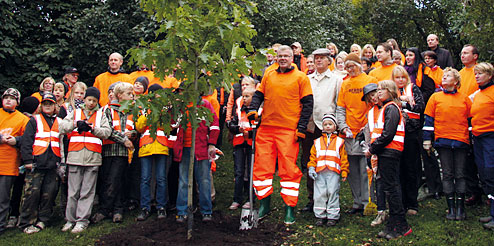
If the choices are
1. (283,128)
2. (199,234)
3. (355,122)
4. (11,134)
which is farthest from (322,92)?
(11,134)

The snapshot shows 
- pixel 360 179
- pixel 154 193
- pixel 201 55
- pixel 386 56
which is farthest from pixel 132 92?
pixel 386 56

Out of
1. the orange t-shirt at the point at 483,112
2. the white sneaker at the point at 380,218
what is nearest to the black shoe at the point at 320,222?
the white sneaker at the point at 380,218

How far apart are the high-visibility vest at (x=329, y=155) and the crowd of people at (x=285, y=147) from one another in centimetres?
2

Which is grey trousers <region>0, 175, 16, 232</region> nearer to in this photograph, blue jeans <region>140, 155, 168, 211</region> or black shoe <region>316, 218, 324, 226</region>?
blue jeans <region>140, 155, 168, 211</region>

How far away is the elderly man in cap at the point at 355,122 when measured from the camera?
6.57m

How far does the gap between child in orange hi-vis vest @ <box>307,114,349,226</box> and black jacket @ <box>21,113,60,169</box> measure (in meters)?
4.01

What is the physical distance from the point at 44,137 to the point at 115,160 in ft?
3.75

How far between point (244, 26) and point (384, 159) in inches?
99.2

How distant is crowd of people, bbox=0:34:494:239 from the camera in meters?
6.09

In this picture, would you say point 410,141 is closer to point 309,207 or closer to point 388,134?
point 388,134

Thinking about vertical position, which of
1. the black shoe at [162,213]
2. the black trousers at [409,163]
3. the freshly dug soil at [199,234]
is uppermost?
the black trousers at [409,163]

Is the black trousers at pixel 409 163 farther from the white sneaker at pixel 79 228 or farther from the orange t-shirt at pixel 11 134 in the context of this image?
the orange t-shirt at pixel 11 134

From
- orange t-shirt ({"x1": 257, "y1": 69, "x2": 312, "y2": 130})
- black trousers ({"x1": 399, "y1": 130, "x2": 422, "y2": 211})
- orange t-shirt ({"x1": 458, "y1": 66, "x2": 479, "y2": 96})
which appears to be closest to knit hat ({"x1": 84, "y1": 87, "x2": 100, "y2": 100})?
orange t-shirt ({"x1": 257, "y1": 69, "x2": 312, "y2": 130})

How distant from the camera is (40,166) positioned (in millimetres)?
6555
